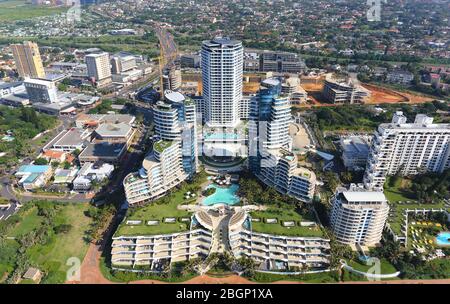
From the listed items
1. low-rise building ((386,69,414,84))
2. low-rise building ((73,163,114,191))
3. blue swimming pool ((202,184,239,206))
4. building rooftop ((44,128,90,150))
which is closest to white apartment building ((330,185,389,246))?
blue swimming pool ((202,184,239,206))

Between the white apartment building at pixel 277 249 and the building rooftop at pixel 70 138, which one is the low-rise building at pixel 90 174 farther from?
the white apartment building at pixel 277 249

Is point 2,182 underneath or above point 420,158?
underneath

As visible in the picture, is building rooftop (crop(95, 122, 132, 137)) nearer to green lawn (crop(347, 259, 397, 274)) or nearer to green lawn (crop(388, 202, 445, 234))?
green lawn (crop(347, 259, 397, 274))

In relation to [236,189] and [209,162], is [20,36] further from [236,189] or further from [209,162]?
[236,189]

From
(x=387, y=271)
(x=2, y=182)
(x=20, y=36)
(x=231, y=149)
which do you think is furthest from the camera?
(x=20, y=36)

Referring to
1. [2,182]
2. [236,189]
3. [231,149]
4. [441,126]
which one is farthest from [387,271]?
[2,182]

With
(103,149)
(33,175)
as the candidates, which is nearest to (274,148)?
(103,149)
